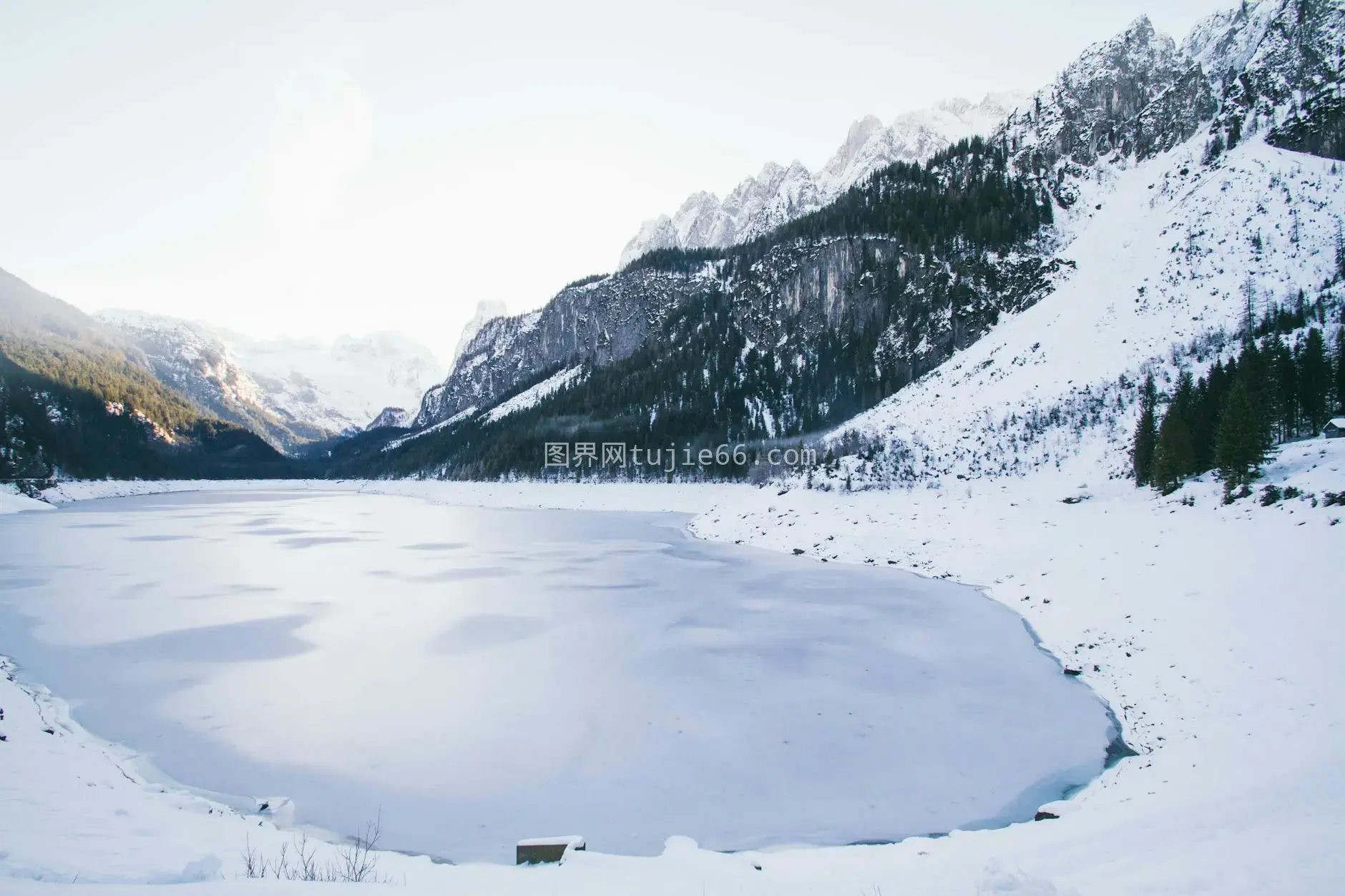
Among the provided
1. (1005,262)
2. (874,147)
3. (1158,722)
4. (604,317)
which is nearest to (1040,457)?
(1158,722)

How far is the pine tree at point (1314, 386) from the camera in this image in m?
22.2

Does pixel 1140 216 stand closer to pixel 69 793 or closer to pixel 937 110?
pixel 69 793

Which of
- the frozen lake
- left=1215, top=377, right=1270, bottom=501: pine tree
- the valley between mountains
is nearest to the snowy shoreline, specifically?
the valley between mountains

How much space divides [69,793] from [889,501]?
3085 cm

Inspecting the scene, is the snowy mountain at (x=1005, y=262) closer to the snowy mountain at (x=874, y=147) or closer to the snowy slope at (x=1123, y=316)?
the snowy slope at (x=1123, y=316)

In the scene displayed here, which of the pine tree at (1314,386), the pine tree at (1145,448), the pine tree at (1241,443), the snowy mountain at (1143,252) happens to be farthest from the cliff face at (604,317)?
the pine tree at (1241,443)

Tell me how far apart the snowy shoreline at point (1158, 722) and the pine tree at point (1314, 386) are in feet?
14.0

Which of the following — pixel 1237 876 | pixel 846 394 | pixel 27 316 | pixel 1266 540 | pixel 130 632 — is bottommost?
pixel 130 632

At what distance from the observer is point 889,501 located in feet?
105

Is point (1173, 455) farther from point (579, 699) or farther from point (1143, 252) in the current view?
point (1143, 252)

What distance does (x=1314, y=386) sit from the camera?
2256cm

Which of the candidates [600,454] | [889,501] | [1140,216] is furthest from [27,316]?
[1140,216]

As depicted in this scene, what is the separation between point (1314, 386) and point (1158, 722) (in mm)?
21752

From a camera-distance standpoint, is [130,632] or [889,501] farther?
[889,501]
